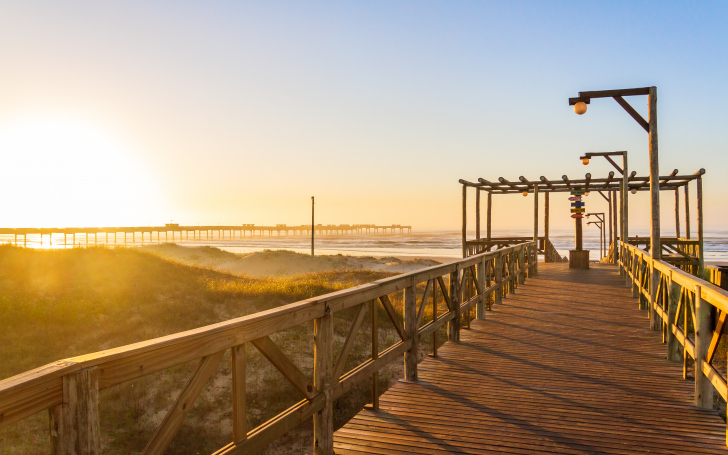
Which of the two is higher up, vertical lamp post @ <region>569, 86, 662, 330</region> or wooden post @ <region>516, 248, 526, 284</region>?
vertical lamp post @ <region>569, 86, 662, 330</region>

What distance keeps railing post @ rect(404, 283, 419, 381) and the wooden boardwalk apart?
0.43 ft

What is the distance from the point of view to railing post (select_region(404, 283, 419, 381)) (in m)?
5.13

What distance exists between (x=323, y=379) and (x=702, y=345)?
330cm

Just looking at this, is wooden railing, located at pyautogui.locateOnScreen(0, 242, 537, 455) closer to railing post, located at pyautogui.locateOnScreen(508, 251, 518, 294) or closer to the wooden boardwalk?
the wooden boardwalk

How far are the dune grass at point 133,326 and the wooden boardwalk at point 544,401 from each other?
4.85 m

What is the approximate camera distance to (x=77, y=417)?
179 centimetres

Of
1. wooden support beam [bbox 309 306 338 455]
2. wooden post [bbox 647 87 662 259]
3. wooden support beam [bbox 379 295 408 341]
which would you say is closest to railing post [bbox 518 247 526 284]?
wooden post [bbox 647 87 662 259]

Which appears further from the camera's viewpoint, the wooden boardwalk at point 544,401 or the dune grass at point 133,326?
the dune grass at point 133,326

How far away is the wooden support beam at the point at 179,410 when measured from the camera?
→ 2123 millimetres

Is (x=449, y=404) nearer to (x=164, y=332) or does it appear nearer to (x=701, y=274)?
(x=164, y=332)

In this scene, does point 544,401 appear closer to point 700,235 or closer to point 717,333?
point 717,333

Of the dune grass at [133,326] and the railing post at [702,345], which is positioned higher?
the railing post at [702,345]

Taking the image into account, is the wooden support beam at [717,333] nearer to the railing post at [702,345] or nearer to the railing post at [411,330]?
the railing post at [702,345]

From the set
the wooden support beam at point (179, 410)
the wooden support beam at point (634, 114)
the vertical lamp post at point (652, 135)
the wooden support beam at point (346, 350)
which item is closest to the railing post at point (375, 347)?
the wooden support beam at point (346, 350)
